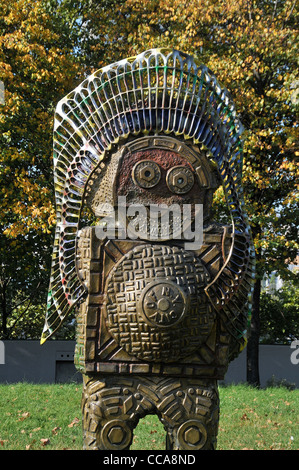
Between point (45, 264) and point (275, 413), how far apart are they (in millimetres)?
4871

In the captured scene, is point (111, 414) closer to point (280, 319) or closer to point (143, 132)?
point (143, 132)

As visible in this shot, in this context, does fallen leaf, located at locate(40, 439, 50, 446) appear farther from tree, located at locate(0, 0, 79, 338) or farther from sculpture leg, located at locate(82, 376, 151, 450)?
tree, located at locate(0, 0, 79, 338)

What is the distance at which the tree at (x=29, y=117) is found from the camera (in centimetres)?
796

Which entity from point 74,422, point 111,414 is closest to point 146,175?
point 111,414

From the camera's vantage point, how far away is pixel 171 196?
3.14 metres

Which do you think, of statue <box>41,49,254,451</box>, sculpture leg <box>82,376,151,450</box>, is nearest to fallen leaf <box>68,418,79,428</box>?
statue <box>41,49,254,451</box>

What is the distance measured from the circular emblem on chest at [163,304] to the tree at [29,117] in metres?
4.80

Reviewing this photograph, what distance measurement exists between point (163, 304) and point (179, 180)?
75cm

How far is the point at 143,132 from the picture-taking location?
3186mm

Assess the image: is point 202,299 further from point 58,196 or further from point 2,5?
point 2,5

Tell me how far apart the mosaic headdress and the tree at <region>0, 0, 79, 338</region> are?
4.24 metres

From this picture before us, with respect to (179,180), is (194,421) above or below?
below

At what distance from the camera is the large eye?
3121 millimetres

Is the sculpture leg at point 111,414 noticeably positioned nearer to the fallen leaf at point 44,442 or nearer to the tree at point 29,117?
the fallen leaf at point 44,442
